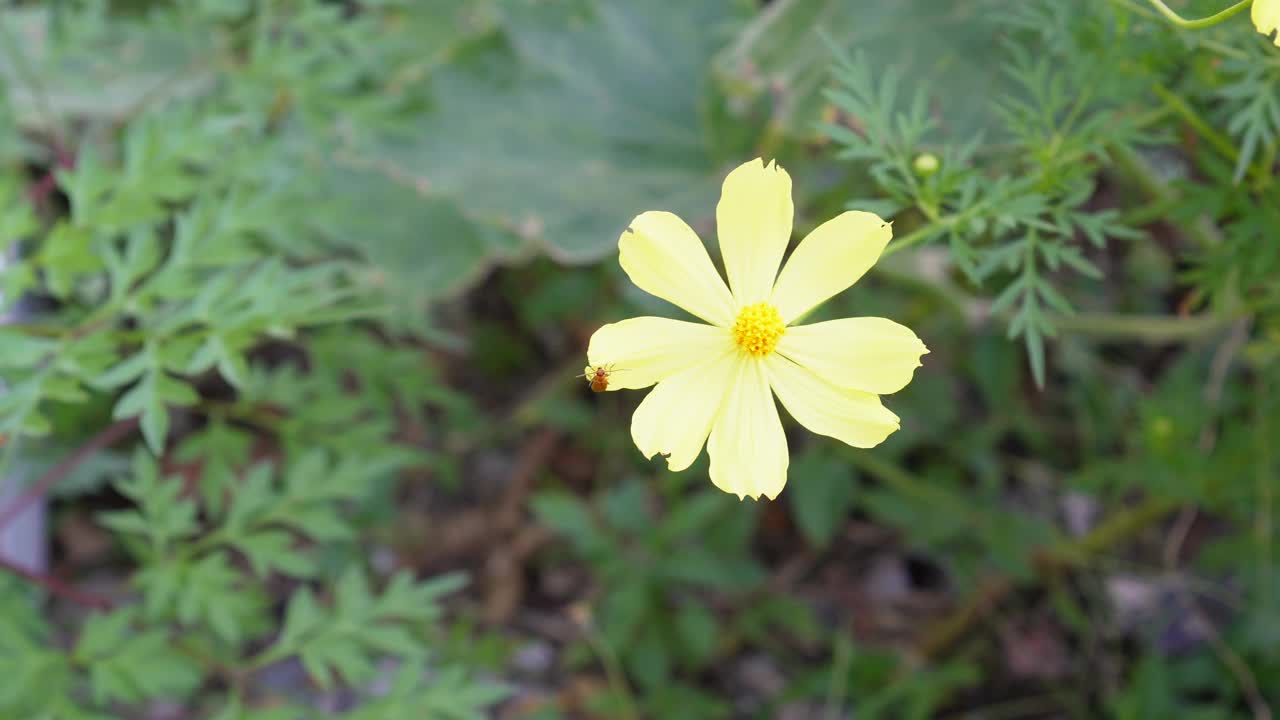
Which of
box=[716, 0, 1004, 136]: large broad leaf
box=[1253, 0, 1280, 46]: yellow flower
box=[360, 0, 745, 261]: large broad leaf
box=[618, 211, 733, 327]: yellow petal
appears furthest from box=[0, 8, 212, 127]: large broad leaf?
box=[1253, 0, 1280, 46]: yellow flower

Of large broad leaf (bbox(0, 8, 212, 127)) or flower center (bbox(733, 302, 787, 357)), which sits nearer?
flower center (bbox(733, 302, 787, 357))

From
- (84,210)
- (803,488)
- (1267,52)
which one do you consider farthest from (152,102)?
(1267,52)

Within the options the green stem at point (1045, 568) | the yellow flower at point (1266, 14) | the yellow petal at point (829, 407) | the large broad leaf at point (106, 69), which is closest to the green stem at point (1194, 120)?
the yellow flower at point (1266, 14)

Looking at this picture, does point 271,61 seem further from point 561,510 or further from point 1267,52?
point 1267,52

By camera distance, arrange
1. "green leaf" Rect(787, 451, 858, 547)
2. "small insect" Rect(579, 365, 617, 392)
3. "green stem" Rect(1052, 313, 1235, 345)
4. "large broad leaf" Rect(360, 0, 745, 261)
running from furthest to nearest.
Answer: "large broad leaf" Rect(360, 0, 745, 261), "green leaf" Rect(787, 451, 858, 547), "green stem" Rect(1052, 313, 1235, 345), "small insect" Rect(579, 365, 617, 392)

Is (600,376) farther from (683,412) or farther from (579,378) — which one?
(579,378)

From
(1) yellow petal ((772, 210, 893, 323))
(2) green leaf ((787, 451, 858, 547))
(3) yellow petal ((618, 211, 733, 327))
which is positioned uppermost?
(2) green leaf ((787, 451, 858, 547))

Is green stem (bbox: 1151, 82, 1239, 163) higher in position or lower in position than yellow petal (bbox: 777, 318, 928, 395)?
higher

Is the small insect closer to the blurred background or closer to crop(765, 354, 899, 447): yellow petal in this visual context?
crop(765, 354, 899, 447): yellow petal
